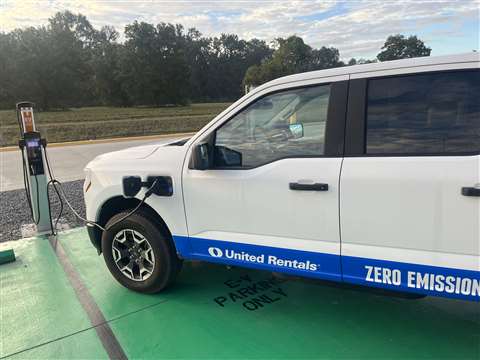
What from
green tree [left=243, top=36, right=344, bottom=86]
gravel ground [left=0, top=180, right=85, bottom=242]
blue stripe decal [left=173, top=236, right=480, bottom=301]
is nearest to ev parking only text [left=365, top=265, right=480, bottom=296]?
blue stripe decal [left=173, top=236, right=480, bottom=301]

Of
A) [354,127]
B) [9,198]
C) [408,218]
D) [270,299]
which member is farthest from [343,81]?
[9,198]

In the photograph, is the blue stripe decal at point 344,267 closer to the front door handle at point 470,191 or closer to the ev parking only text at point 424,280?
the ev parking only text at point 424,280

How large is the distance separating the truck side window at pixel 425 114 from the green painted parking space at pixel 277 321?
3.58 feet

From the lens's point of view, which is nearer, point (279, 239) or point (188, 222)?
point (279, 239)

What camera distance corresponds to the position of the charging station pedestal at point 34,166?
482cm

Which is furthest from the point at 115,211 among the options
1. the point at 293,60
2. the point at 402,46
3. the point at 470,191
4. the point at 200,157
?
the point at 293,60

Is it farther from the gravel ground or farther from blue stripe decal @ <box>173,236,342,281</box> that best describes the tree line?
blue stripe decal @ <box>173,236,342,281</box>

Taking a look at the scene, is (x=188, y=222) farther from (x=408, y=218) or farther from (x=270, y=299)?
(x=408, y=218)

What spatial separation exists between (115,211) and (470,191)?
283cm

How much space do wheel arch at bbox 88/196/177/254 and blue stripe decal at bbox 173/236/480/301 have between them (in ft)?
0.85

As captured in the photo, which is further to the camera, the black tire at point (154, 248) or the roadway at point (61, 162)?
the roadway at point (61, 162)

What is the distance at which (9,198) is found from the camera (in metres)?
7.26

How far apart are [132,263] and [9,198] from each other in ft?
16.3

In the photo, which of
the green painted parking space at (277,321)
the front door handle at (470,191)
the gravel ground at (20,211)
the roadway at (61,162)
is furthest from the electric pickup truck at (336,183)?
the roadway at (61,162)
